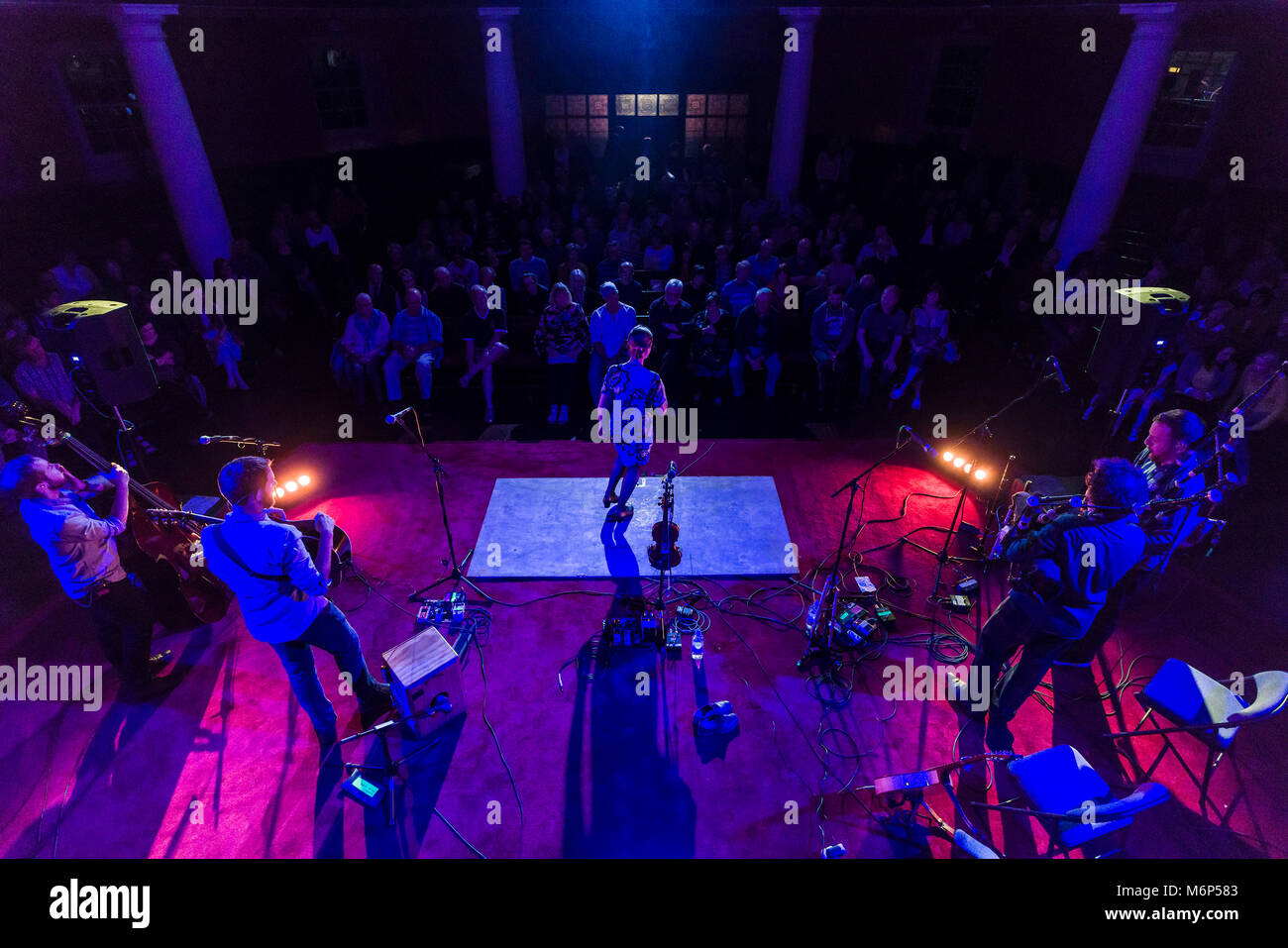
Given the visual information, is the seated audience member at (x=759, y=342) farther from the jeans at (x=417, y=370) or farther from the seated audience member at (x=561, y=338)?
the jeans at (x=417, y=370)

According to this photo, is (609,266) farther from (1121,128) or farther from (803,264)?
(1121,128)

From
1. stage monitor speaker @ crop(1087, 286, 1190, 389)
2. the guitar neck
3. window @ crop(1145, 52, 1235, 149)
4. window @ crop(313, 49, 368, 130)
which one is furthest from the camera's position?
window @ crop(313, 49, 368, 130)

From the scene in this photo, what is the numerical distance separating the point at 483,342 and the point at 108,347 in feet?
11.5

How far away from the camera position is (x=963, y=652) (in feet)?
16.0

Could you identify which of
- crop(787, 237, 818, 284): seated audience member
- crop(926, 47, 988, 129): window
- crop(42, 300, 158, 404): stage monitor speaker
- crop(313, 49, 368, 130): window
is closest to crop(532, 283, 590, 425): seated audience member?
crop(787, 237, 818, 284): seated audience member

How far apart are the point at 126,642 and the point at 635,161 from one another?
15.5 m

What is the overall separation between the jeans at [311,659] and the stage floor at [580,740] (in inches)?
16.1

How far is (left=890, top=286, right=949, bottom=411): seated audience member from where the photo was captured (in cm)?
767

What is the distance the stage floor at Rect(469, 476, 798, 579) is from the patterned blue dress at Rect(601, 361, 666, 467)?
92cm

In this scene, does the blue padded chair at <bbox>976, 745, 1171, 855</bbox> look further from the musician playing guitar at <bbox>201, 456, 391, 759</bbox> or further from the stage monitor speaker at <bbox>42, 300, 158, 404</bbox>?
the stage monitor speaker at <bbox>42, 300, 158, 404</bbox>

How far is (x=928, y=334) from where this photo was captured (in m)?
7.72

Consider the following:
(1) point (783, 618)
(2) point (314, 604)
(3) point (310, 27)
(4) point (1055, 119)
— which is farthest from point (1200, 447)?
(3) point (310, 27)

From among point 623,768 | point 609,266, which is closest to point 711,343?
point 609,266

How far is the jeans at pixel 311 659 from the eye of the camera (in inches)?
145
